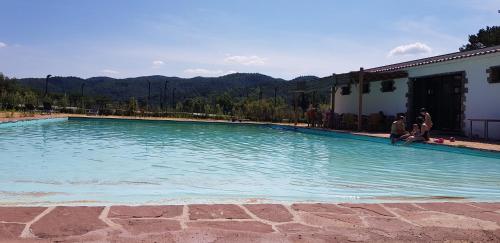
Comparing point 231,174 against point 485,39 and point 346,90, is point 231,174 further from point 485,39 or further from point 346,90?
point 485,39

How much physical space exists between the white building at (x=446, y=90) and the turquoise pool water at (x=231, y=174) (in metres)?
3.24

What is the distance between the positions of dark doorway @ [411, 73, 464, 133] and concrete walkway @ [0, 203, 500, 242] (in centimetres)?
1189

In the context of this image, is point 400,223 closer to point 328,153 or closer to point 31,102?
point 328,153

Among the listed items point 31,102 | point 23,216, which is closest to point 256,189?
point 23,216

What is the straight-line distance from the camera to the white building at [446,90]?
1276 cm

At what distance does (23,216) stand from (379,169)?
19.7ft

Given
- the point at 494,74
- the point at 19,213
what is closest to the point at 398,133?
the point at 494,74

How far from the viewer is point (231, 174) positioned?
6.67 m

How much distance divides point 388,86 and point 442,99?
2.53 m

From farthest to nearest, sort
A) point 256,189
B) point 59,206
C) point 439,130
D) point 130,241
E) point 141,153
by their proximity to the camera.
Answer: point 439,130
point 141,153
point 256,189
point 59,206
point 130,241

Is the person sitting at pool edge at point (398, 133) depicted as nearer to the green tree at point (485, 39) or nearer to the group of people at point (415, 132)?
the group of people at point (415, 132)

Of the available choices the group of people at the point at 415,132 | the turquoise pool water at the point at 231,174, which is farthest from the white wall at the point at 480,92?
the turquoise pool water at the point at 231,174

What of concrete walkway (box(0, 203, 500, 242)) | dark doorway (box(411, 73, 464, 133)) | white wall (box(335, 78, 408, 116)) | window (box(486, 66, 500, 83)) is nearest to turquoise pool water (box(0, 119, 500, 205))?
concrete walkway (box(0, 203, 500, 242))

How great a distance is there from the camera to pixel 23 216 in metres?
2.95
